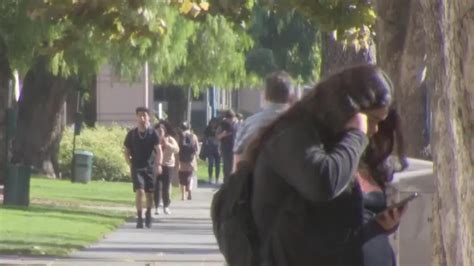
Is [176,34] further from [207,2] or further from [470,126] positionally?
[470,126]

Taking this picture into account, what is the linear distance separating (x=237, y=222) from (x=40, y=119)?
2840 centimetres

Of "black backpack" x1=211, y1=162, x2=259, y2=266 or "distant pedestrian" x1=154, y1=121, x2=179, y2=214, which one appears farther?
"distant pedestrian" x1=154, y1=121, x2=179, y2=214

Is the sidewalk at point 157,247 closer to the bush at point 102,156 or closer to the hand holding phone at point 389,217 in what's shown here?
the hand holding phone at point 389,217

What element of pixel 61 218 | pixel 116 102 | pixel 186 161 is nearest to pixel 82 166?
pixel 186 161

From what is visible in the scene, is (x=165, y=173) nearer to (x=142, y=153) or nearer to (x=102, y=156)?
(x=142, y=153)

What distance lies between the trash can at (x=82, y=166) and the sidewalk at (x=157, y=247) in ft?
Result: 30.2

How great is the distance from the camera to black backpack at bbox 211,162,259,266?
5129 millimetres

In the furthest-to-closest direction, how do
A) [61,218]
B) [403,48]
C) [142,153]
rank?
[61,218] → [142,153] → [403,48]

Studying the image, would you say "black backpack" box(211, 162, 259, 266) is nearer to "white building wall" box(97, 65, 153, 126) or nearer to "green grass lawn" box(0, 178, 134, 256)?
"green grass lawn" box(0, 178, 134, 256)

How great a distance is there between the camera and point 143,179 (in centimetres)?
1948

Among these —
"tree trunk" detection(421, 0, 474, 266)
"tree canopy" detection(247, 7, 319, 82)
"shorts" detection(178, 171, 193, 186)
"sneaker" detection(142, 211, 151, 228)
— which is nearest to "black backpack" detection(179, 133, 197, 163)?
"shorts" detection(178, 171, 193, 186)

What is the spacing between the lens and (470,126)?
4223 millimetres

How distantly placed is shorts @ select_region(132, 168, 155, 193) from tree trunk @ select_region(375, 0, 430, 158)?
5836 mm

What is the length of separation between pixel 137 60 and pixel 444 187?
21206 mm
